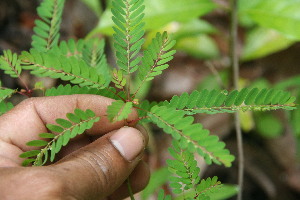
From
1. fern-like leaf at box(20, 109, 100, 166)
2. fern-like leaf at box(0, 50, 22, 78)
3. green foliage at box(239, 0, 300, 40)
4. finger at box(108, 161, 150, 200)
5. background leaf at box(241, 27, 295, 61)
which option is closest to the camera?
fern-like leaf at box(20, 109, 100, 166)

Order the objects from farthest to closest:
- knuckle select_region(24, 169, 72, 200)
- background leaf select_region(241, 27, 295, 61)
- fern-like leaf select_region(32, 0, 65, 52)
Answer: background leaf select_region(241, 27, 295, 61)
fern-like leaf select_region(32, 0, 65, 52)
knuckle select_region(24, 169, 72, 200)

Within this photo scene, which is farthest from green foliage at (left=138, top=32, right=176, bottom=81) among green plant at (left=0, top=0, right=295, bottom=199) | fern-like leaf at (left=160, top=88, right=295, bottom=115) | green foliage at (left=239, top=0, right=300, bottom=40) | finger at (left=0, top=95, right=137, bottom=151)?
green foliage at (left=239, top=0, right=300, bottom=40)

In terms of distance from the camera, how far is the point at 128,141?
3.82ft

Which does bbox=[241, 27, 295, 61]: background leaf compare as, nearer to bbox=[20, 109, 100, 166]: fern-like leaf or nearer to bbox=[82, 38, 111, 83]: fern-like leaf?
bbox=[82, 38, 111, 83]: fern-like leaf

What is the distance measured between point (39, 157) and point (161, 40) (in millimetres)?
493

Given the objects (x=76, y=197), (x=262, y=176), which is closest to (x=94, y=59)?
(x=76, y=197)

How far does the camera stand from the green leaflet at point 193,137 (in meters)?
1.01

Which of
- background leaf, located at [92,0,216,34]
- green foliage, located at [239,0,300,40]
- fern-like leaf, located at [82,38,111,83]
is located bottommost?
fern-like leaf, located at [82,38,111,83]

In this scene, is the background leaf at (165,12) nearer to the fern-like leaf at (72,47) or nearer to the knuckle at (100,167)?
the fern-like leaf at (72,47)

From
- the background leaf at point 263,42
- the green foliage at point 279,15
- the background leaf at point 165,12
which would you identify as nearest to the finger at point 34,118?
the background leaf at point 165,12

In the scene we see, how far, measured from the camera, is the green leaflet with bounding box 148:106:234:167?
3.33 ft

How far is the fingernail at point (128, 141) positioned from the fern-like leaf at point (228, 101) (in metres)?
0.14

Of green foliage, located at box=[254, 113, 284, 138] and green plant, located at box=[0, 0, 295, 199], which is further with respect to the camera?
green foliage, located at box=[254, 113, 284, 138]

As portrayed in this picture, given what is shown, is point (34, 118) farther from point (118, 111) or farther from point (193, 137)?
point (193, 137)
